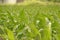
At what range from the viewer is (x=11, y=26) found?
4.17ft

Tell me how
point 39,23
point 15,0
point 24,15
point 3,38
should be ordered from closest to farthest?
point 3,38, point 39,23, point 24,15, point 15,0

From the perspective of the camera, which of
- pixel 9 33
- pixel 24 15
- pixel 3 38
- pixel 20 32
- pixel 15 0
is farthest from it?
pixel 15 0

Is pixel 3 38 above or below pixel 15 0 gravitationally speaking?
above

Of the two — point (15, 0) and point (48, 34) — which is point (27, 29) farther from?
point (15, 0)

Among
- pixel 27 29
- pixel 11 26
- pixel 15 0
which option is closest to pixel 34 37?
pixel 27 29

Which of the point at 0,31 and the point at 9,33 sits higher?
the point at 9,33

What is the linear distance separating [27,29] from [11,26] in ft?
0.88

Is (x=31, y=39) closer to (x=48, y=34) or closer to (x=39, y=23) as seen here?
(x=48, y=34)

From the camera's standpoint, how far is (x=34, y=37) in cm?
90

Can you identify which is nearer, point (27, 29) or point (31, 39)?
point (31, 39)

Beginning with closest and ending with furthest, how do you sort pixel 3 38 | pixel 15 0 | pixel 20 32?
pixel 3 38 → pixel 20 32 → pixel 15 0

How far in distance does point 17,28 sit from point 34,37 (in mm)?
336

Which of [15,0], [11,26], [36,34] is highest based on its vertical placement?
[36,34]

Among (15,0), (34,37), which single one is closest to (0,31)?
(34,37)
